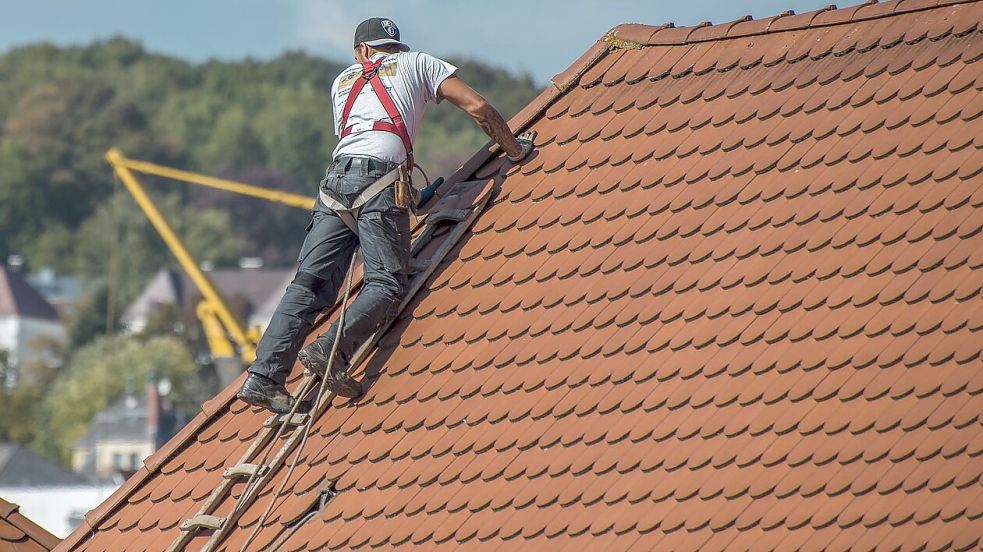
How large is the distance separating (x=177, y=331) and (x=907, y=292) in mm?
98711

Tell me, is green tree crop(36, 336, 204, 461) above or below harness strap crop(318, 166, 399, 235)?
above

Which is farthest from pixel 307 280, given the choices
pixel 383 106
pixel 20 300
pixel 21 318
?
pixel 20 300

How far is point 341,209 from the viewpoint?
8.67m

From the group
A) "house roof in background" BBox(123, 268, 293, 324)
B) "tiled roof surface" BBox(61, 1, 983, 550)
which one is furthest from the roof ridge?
"house roof in background" BBox(123, 268, 293, 324)

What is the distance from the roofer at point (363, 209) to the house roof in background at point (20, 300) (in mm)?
124282

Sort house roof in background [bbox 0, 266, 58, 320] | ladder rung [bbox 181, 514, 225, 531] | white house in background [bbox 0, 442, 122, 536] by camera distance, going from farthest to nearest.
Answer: house roof in background [bbox 0, 266, 58, 320]
white house in background [bbox 0, 442, 122, 536]
ladder rung [bbox 181, 514, 225, 531]

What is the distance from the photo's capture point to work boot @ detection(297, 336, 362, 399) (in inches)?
325

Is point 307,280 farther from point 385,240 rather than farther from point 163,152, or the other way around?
point 163,152

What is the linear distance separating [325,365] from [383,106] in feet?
4.84

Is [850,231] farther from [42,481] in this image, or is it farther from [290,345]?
[42,481]

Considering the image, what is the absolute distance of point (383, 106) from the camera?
880cm

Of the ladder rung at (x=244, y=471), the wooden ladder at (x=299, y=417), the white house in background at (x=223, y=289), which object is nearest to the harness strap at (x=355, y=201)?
the wooden ladder at (x=299, y=417)

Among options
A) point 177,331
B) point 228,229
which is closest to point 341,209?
point 177,331

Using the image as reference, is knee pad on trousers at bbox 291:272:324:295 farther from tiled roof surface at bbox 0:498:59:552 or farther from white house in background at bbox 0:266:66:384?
white house in background at bbox 0:266:66:384
